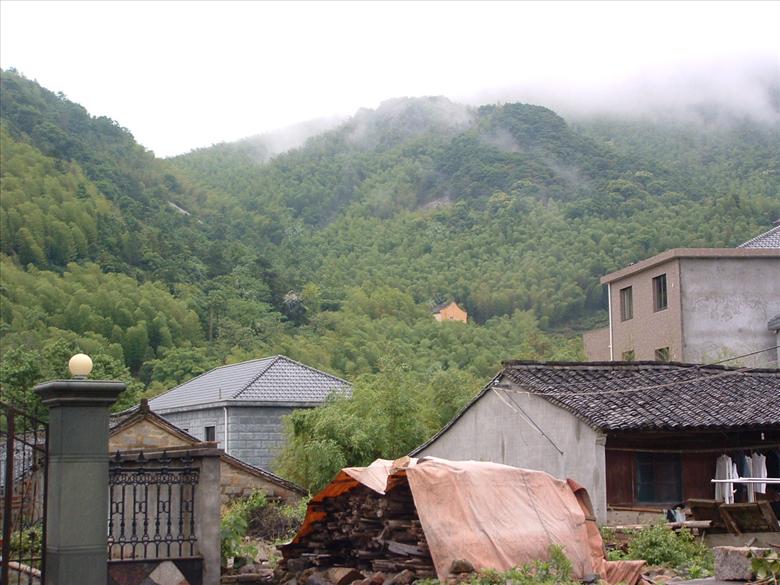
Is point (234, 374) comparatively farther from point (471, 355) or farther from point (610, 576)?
point (471, 355)

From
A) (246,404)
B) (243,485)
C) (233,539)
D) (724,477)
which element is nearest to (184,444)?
(243,485)

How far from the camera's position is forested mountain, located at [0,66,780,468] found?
52312 mm

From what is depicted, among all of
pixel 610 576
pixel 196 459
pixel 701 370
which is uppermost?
pixel 701 370

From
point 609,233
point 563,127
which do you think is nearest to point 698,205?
point 609,233

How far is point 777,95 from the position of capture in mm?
121875

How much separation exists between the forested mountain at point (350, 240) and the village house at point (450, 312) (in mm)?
1620

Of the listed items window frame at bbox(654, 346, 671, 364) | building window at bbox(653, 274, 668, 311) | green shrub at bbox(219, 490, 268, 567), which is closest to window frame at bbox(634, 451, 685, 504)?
green shrub at bbox(219, 490, 268, 567)

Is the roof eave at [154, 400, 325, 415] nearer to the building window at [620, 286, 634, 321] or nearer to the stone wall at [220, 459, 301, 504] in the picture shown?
the stone wall at [220, 459, 301, 504]

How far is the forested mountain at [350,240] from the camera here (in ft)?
172

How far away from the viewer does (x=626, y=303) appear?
114ft

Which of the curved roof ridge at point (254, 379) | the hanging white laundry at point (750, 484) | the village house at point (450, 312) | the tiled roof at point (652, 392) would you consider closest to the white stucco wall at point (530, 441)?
the tiled roof at point (652, 392)

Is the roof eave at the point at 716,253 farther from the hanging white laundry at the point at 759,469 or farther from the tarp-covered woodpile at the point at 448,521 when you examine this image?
the tarp-covered woodpile at the point at 448,521

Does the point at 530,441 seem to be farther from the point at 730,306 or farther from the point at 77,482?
the point at 77,482

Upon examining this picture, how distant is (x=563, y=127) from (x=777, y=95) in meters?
28.4
